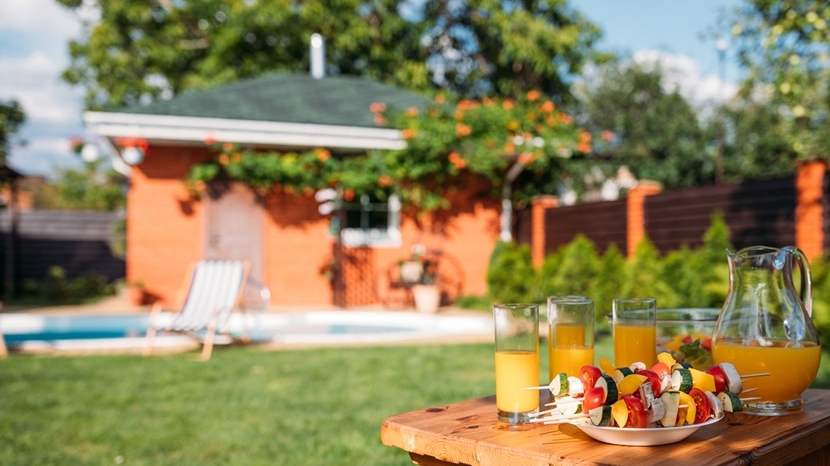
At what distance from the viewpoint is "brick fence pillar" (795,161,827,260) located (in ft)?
21.5

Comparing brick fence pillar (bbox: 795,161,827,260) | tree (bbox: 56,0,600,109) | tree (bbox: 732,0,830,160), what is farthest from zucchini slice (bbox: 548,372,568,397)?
tree (bbox: 56,0,600,109)

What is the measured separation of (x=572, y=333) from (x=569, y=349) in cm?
3

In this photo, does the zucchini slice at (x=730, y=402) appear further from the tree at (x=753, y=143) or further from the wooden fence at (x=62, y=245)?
the tree at (x=753, y=143)

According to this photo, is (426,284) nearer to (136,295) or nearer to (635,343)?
(136,295)

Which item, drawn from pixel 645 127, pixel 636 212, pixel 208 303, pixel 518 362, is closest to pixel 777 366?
pixel 518 362

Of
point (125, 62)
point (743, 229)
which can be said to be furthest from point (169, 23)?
point (743, 229)

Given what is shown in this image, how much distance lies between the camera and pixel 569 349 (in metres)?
1.52

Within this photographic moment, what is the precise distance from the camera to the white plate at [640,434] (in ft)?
4.12

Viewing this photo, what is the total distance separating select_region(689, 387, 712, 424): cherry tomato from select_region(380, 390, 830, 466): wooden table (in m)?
0.05

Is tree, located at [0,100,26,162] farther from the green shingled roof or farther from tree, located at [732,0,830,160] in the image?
tree, located at [732,0,830,160]

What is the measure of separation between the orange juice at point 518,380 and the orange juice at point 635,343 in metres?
0.27

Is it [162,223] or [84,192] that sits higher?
[84,192]

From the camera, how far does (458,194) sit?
11539mm

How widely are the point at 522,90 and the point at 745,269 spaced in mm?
17404
